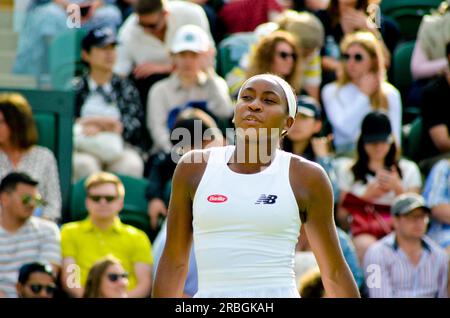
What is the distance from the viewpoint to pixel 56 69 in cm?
945

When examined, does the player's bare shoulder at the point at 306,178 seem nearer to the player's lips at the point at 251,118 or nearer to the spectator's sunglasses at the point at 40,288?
the player's lips at the point at 251,118

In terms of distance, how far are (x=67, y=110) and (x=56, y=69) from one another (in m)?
0.32

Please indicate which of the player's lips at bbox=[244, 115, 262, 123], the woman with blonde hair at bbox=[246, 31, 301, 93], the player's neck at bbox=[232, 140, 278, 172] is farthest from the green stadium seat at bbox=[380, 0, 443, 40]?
the player's lips at bbox=[244, 115, 262, 123]

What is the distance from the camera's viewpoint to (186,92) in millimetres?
9797

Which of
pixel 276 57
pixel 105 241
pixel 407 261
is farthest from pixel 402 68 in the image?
pixel 105 241

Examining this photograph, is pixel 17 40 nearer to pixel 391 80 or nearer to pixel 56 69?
pixel 56 69

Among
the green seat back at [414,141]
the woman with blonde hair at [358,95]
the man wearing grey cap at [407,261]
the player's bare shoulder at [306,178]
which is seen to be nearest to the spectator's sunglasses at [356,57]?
the woman with blonde hair at [358,95]

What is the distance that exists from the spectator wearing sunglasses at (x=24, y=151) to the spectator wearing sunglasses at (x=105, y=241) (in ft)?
1.33

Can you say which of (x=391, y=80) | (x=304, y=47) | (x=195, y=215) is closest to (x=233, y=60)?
(x=304, y=47)

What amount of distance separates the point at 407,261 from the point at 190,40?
2523 mm

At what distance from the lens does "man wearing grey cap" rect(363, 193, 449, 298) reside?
8.59 m

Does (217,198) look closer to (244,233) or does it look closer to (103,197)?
(244,233)

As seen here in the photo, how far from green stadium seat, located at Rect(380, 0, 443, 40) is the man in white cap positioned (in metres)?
2.33

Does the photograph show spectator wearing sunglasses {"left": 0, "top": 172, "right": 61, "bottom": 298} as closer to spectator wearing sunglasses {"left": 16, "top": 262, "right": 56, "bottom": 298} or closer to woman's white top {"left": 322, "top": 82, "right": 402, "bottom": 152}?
spectator wearing sunglasses {"left": 16, "top": 262, "right": 56, "bottom": 298}
